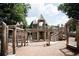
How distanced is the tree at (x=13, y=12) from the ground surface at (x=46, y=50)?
358 mm

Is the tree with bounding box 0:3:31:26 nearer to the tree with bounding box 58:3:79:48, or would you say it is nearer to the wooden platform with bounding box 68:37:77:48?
the tree with bounding box 58:3:79:48

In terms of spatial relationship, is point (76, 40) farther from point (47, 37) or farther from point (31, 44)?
point (31, 44)

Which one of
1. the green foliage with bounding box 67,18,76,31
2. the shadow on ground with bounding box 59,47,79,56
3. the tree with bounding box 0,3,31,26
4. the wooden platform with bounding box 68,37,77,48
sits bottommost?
the shadow on ground with bounding box 59,47,79,56

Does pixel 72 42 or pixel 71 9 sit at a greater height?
pixel 71 9

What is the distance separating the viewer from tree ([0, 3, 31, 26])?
300 centimetres

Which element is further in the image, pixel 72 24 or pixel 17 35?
pixel 17 35

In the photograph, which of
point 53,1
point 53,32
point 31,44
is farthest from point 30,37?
point 53,1

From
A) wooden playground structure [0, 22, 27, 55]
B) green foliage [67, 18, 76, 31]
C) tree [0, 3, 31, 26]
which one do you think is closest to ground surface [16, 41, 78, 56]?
wooden playground structure [0, 22, 27, 55]

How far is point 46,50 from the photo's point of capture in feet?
9.80

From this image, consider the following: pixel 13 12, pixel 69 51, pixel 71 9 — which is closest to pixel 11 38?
pixel 13 12

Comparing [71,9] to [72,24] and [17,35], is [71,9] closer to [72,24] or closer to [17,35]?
[72,24]

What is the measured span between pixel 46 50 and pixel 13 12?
702 millimetres

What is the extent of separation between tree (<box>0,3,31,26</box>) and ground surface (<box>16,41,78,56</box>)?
0.36m

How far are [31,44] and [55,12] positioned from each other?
556 mm
